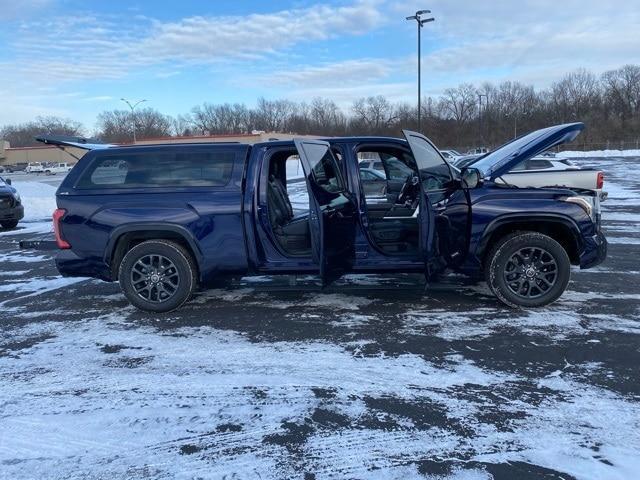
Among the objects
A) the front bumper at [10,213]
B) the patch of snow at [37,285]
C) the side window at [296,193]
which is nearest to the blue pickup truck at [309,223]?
the side window at [296,193]

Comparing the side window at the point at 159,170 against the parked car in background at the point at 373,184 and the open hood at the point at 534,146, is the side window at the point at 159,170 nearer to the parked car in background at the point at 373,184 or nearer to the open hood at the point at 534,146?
the parked car in background at the point at 373,184

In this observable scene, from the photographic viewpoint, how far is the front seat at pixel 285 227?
19.3 ft

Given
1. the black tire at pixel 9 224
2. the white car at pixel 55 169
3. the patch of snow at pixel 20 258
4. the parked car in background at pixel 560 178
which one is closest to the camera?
the patch of snow at pixel 20 258

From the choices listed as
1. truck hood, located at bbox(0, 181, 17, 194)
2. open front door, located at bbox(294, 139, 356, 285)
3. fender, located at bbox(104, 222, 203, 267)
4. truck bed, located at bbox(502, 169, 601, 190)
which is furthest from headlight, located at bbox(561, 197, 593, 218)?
truck hood, located at bbox(0, 181, 17, 194)

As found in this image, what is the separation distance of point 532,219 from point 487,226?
0.46 meters

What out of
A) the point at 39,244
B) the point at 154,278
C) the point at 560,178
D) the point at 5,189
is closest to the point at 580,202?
the point at 154,278

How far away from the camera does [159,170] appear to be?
5.78 m

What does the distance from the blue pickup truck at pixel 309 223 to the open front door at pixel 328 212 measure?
0.7 inches

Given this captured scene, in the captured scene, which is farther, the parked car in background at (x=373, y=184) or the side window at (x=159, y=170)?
the parked car in background at (x=373, y=184)

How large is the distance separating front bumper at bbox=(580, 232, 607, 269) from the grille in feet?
42.8

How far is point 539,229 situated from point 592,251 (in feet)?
1.82

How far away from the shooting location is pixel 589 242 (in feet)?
18.0

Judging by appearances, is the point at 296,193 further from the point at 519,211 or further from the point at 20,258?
the point at 519,211

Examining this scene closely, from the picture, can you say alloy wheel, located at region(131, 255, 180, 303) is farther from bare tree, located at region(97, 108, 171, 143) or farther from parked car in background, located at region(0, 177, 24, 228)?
bare tree, located at region(97, 108, 171, 143)
